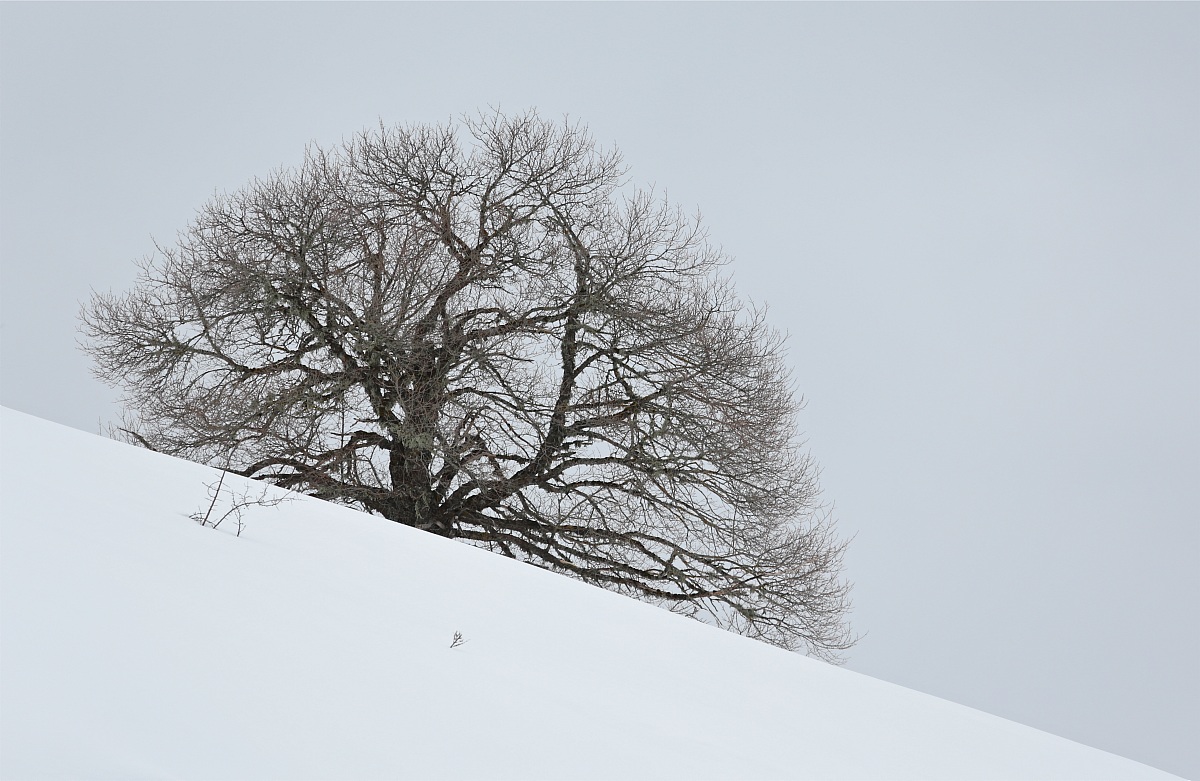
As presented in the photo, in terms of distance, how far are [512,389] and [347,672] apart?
13.8m

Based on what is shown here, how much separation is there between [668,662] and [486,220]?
14.4m

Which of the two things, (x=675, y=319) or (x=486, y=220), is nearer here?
(x=675, y=319)

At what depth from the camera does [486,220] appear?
56.2 feet

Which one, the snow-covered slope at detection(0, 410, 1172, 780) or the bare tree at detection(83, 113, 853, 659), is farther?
the bare tree at detection(83, 113, 853, 659)

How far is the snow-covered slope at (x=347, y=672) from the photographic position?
5.72 feet

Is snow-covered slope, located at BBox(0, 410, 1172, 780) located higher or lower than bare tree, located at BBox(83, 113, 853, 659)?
→ lower

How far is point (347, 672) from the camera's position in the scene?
7.39ft

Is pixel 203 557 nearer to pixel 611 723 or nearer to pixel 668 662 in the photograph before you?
pixel 611 723

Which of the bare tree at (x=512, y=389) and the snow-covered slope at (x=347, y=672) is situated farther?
the bare tree at (x=512, y=389)

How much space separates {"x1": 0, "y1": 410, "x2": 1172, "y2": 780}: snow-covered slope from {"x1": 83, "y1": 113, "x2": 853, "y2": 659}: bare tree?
1113cm

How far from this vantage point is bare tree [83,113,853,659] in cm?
1548

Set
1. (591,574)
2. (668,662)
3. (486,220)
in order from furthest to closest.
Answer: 1. (486,220)
2. (591,574)
3. (668,662)

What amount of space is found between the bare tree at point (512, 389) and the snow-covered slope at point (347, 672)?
36.5 feet

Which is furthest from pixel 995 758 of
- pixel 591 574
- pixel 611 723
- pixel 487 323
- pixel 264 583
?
pixel 487 323
